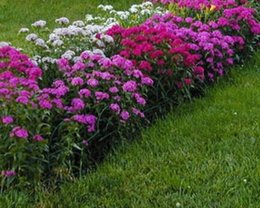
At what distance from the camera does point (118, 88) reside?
4.75m

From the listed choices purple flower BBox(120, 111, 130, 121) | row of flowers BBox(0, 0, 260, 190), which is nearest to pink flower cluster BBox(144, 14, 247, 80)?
row of flowers BBox(0, 0, 260, 190)

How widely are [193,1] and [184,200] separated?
4016 millimetres

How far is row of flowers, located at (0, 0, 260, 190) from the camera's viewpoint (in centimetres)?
394

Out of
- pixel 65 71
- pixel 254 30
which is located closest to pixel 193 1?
pixel 254 30

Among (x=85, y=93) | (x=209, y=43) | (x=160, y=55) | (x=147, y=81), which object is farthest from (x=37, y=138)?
(x=209, y=43)

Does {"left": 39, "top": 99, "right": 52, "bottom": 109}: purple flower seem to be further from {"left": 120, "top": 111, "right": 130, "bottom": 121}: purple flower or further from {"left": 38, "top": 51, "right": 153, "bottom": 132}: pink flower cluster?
{"left": 120, "top": 111, "right": 130, "bottom": 121}: purple flower

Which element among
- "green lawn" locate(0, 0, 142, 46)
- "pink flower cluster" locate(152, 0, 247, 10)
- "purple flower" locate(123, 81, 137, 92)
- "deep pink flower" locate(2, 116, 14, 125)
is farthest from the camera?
"green lawn" locate(0, 0, 142, 46)

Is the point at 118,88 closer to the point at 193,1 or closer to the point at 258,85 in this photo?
the point at 258,85

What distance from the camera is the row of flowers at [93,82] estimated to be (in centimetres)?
394

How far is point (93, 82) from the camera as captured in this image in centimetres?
460

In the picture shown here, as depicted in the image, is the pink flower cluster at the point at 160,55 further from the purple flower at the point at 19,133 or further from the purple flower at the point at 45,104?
the purple flower at the point at 19,133

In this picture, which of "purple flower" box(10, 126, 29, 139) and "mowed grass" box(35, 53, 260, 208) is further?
"mowed grass" box(35, 53, 260, 208)

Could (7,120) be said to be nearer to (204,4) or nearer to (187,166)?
(187,166)

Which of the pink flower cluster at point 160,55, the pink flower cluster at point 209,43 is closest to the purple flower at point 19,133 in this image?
the pink flower cluster at point 160,55
